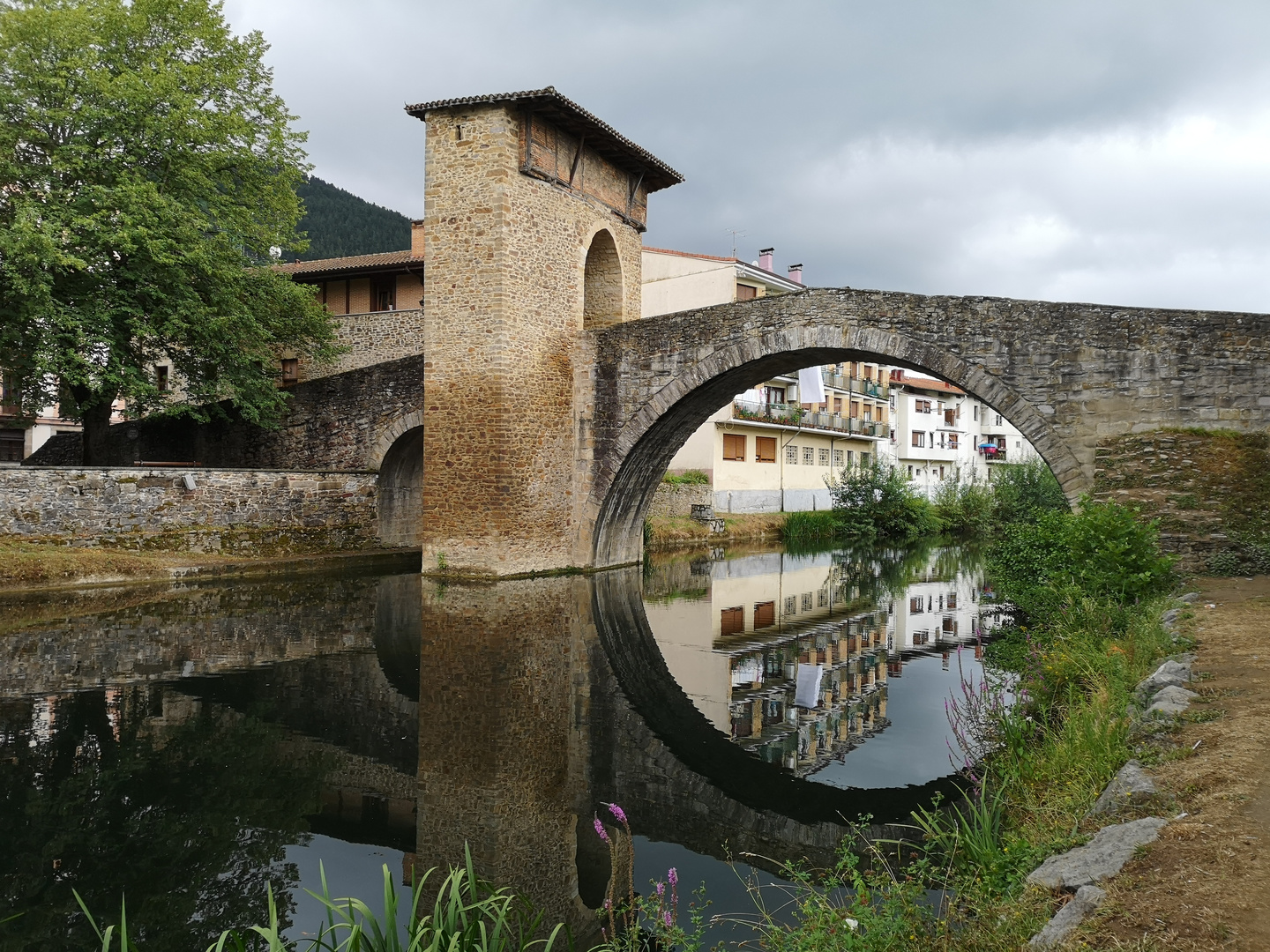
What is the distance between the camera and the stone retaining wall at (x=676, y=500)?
25.7 m

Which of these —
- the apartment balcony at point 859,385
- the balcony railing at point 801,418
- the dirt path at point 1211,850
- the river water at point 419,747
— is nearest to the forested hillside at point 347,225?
the apartment balcony at point 859,385

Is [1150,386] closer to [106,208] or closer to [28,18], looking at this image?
[106,208]

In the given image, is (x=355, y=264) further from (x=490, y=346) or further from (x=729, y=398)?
(x=729, y=398)

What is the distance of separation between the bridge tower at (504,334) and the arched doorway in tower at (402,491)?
12.9ft

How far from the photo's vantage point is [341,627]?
10.5 m

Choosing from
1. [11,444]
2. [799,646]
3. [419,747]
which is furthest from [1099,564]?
[11,444]

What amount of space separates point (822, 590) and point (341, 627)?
8721 millimetres

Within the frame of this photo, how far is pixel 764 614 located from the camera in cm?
1288

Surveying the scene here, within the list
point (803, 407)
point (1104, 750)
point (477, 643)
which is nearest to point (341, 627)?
point (477, 643)

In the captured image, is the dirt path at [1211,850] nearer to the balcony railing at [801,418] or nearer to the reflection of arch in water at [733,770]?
the reflection of arch in water at [733,770]

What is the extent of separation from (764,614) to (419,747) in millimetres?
7558

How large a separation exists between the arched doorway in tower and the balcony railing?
40.4 ft

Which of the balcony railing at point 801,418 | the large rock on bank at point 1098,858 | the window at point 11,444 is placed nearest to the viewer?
the large rock on bank at point 1098,858

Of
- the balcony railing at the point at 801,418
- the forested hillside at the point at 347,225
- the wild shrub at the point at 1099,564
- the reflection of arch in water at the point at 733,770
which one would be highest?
the forested hillside at the point at 347,225
